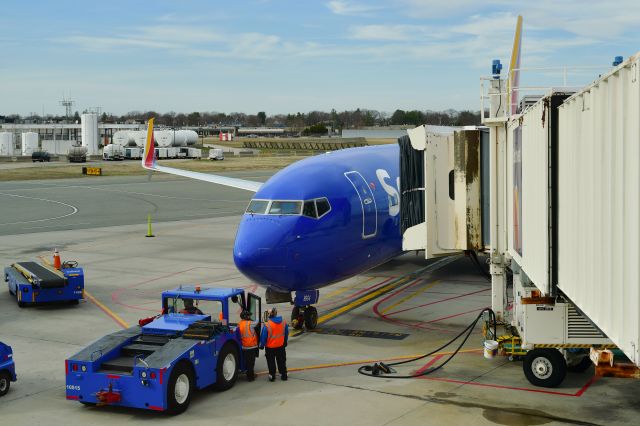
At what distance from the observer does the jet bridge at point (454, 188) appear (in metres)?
18.1

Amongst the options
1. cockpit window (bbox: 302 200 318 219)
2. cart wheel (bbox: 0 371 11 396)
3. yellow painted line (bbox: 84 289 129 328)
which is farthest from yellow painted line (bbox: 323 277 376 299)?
cart wheel (bbox: 0 371 11 396)

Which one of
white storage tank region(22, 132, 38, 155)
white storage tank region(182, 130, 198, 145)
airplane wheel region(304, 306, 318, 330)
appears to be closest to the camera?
airplane wheel region(304, 306, 318, 330)

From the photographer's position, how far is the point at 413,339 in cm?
2075

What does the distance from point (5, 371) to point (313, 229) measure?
8.13 m

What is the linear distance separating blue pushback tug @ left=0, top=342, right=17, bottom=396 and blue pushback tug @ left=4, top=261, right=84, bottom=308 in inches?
343

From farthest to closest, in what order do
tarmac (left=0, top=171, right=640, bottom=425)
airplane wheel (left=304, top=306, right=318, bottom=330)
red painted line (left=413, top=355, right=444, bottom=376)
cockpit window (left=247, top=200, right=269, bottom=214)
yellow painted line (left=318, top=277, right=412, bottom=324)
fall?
yellow painted line (left=318, top=277, right=412, bottom=324)
airplane wheel (left=304, top=306, right=318, bottom=330)
cockpit window (left=247, top=200, right=269, bottom=214)
red painted line (left=413, top=355, right=444, bottom=376)
tarmac (left=0, top=171, right=640, bottom=425)

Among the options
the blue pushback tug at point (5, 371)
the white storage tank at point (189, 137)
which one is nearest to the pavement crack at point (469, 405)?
the blue pushback tug at point (5, 371)

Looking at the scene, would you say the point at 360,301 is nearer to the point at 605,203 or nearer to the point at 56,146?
the point at 605,203

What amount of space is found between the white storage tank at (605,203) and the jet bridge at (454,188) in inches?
292

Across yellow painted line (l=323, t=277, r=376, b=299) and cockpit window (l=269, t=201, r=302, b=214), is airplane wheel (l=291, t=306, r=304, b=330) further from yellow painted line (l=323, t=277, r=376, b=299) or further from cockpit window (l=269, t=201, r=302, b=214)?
yellow painted line (l=323, t=277, r=376, b=299)

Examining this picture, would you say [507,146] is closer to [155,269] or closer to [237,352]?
[237,352]

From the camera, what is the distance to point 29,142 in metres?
142

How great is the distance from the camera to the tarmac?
582 inches

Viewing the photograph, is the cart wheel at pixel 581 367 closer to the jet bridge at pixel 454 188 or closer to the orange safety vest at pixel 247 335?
the jet bridge at pixel 454 188
